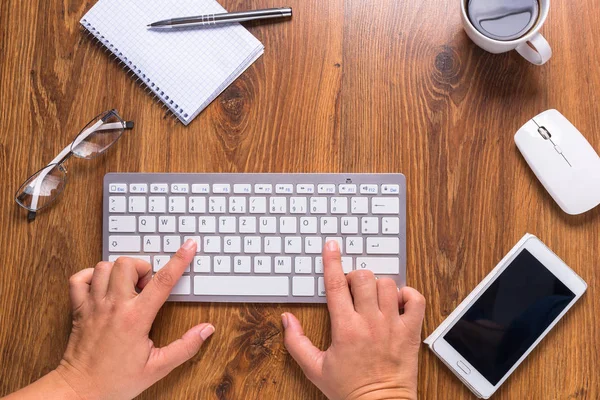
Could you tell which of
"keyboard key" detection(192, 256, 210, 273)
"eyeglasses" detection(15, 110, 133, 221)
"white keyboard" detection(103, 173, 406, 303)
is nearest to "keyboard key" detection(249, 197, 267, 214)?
"white keyboard" detection(103, 173, 406, 303)

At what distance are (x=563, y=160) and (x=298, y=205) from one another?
402mm

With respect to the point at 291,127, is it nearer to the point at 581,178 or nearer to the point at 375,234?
the point at 375,234

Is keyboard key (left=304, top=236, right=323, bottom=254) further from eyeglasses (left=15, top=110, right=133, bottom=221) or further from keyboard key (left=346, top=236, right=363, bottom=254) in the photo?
eyeglasses (left=15, top=110, right=133, bottom=221)

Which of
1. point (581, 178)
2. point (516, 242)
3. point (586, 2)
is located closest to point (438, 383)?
point (516, 242)

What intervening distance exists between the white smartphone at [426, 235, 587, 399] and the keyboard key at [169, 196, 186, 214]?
438 millimetres

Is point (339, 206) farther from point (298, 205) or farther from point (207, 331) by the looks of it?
point (207, 331)

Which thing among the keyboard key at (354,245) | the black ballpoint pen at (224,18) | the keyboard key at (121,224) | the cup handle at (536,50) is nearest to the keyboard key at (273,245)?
the keyboard key at (354,245)

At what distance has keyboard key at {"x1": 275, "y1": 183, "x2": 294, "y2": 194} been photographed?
0.78m

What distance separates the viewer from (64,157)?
811mm

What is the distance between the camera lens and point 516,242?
0.79m

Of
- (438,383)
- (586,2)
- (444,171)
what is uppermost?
(586,2)

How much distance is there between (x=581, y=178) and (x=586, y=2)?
10.9 inches

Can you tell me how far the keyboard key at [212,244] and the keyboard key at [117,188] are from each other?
0.15 metres

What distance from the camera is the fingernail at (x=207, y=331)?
0.77 metres
